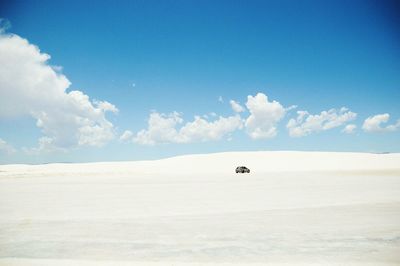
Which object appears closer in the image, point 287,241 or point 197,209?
point 287,241

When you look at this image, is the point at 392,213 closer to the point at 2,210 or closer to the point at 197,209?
the point at 197,209

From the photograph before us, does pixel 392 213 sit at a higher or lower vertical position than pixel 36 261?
higher

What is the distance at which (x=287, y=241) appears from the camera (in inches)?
345

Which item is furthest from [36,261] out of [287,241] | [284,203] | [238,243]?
[284,203]

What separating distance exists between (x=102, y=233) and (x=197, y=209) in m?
5.36

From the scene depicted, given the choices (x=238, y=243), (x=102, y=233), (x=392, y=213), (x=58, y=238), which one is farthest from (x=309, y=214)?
(x=58, y=238)

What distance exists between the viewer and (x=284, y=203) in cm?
1596

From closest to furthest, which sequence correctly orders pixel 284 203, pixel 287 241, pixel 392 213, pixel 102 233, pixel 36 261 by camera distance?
pixel 36 261 → pixel 287 241 → pixel 102 233 → pixel 392 213 → pixel 284 203

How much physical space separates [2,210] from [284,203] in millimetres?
13189

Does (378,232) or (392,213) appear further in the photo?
(392,213)

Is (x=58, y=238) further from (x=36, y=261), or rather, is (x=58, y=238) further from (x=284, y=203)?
(x=284, y=203)

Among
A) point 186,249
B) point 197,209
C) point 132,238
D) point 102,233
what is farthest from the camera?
point 197,209

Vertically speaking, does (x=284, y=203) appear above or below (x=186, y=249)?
above

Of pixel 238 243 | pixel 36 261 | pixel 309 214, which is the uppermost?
pixel 309 214
